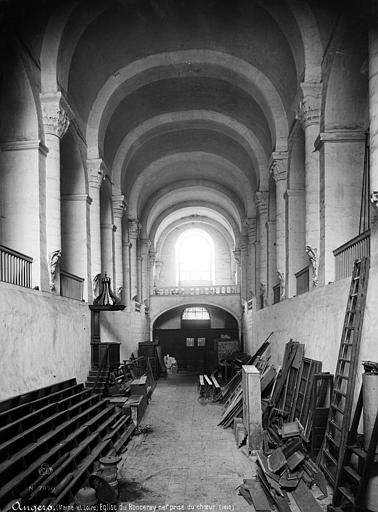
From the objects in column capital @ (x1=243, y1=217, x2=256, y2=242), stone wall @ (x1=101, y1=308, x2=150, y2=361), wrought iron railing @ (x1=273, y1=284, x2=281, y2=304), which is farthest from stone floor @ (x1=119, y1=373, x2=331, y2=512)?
column capital @ (x1=243, y1=217, x2=256, y2=242)

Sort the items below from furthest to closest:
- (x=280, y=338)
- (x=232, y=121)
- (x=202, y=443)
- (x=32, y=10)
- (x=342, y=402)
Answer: (x=232, y=121)
(x=280, y=338)
(x=32, y=10)
(x=202, y=443)
(x=342, y=402)

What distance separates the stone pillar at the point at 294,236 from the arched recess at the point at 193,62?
2.01 metres

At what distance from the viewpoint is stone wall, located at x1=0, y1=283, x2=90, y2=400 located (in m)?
8.20

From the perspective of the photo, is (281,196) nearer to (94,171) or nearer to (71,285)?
(94,171)

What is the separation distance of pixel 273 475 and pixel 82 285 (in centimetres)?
892

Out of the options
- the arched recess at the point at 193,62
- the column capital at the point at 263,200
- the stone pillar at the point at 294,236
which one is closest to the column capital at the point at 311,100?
the stone pillar at the point at 294,236

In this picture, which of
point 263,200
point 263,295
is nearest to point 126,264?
point 263,295

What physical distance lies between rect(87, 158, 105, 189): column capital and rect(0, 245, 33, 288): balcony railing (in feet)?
18.7

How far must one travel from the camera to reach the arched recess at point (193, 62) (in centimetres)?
1522

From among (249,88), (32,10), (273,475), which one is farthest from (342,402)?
(249,88)

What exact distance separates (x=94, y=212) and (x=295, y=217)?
6.41 metres

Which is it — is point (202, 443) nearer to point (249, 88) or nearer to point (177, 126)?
point (249, 88)

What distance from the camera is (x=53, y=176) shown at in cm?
1153

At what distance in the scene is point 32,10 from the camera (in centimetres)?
1080
